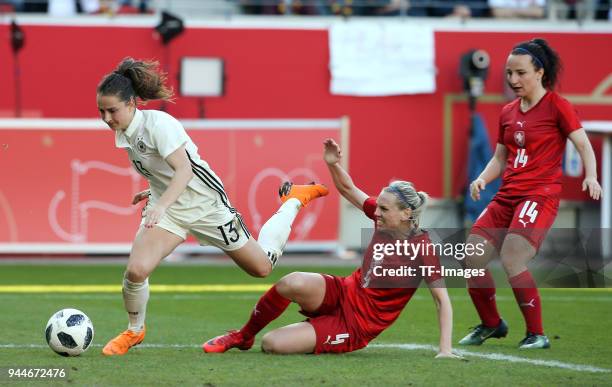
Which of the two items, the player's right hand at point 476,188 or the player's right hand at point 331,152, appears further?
the player's right hand at point 476,188

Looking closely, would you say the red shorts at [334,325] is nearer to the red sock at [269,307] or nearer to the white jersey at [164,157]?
the red sock at [269,307]

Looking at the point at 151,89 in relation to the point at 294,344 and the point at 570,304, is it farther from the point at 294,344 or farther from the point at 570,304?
the point at 570,304

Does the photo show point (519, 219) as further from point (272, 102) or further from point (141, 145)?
point (272, 102)

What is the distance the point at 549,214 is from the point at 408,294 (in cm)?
136

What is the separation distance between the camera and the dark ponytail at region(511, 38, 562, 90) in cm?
798

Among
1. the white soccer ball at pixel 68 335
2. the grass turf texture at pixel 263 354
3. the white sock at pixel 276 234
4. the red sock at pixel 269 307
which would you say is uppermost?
the white sock at pixel 276 234

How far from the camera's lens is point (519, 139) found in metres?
8.06

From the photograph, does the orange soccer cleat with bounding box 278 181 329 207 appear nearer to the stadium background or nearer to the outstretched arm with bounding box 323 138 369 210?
the outstretched arm with bounding box 323 138 369 210

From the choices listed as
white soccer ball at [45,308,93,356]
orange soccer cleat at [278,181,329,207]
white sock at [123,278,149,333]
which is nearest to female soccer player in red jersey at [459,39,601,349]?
orange soccer cleat at [278,181,329,207]

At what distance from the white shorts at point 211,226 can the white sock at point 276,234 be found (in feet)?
0.96

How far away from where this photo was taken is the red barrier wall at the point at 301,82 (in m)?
17.1

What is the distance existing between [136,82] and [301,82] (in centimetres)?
1036

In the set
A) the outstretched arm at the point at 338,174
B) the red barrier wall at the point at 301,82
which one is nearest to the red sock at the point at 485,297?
the outstretched arm at the point at 338,174

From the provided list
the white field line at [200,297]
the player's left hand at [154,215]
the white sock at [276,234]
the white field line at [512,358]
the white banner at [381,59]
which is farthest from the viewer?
the white banner at [381,59]
